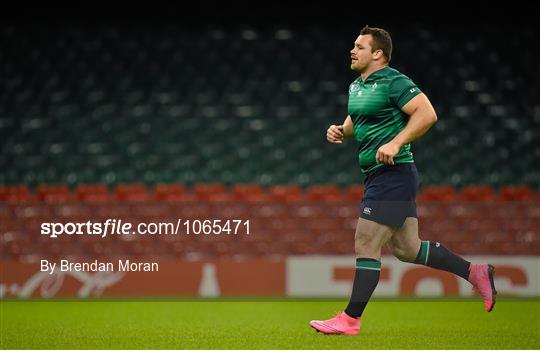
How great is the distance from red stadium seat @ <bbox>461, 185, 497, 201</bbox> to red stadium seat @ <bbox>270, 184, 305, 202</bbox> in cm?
214

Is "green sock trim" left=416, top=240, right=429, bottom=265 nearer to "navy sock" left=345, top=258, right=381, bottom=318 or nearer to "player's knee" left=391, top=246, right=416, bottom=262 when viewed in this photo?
"player's knee" left=391, top=246, right=416, bottom=262

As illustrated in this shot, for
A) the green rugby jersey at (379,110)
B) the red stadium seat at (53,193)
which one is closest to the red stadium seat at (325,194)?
the red stadium seat at (53,193)

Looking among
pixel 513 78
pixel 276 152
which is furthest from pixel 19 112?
pixel 513 78

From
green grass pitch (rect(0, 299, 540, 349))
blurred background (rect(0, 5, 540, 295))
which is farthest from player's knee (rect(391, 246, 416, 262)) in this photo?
blurred background (rect(0, 5, 540, 295))

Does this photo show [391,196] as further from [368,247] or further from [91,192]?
[91,192]

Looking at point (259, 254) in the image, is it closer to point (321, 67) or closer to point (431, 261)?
point (431, 261)

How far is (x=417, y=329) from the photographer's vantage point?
524cm

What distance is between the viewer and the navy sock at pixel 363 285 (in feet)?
14.2

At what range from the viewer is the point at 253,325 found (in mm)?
5602

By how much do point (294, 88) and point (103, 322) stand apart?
8.82m

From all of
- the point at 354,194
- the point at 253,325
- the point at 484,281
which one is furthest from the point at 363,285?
the point at 354,194

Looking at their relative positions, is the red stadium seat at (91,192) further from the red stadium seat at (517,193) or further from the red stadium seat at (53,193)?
the red stadium seat at (517,193)

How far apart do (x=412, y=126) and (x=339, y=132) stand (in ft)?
1.88

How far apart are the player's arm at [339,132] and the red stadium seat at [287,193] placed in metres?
6.68
